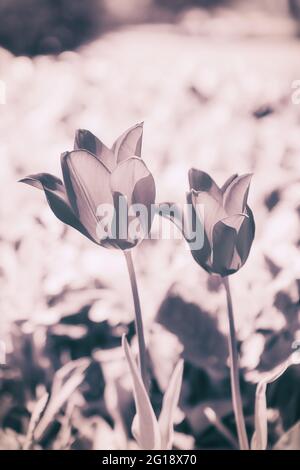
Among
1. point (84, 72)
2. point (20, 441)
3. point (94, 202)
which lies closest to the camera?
point (94, 202)

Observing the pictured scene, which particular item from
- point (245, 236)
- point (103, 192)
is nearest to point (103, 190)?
point (103, 192)

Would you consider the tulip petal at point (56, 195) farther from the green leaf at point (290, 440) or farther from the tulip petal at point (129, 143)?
the green leaf at point (290, 440)

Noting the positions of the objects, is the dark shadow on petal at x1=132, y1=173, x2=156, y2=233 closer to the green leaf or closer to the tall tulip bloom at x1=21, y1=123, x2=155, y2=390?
the tall tulip bloom at x1=21, y1=123, x2=155, y2=390

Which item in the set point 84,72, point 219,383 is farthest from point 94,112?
point 219,383

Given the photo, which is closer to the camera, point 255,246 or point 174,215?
point 174,215

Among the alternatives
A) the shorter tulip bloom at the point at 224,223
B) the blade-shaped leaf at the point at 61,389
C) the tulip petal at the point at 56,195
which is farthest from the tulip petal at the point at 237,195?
the blade-shaped leaf at the point at 61,389

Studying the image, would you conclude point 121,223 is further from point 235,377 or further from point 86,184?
point 235,377

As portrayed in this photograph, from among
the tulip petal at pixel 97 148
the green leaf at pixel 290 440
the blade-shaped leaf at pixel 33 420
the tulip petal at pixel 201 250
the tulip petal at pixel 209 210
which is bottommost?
the green leaf at pixel 290 440

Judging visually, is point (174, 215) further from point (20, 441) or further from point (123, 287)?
point (20, 441)
